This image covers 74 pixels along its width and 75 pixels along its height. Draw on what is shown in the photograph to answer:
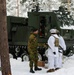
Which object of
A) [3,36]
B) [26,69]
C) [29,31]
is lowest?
[26,69]

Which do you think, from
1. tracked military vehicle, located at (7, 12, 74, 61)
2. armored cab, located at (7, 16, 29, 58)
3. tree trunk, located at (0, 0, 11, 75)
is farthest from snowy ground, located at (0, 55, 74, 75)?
tree trunk, located at (0, 0, 11, 75)

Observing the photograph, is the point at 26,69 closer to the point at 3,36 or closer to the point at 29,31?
the point at 29,31

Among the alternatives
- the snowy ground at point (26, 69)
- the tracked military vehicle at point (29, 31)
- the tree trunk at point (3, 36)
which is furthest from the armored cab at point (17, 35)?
the tree trunk at point (3, 36)

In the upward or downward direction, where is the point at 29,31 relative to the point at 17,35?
upward

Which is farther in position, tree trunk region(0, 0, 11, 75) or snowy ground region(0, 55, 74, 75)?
snowy ground region(0, 55, 74, 75)

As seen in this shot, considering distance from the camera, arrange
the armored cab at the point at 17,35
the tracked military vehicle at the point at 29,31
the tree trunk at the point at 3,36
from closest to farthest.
Result: the tree trunk at the point at 3,36 → the tracked military vehicle at the point at 29,31 → the armored cab at the point at 17,35

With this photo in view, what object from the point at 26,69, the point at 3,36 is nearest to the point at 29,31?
the point at 26,69

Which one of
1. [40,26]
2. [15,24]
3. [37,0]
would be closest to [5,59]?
[40,26]

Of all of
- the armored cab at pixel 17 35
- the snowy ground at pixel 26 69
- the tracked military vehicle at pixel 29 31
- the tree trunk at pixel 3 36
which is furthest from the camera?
the armored cab at pixel 17 35

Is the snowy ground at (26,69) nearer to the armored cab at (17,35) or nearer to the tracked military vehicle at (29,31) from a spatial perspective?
the tracked military vehicle at (29,31)

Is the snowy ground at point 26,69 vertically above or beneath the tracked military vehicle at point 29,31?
beneath

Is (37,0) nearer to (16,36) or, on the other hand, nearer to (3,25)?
(16,36)

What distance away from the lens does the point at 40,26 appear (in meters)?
15.0

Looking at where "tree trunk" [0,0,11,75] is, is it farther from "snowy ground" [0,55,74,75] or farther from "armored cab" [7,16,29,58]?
"armored cab" [7,16,29,58]
